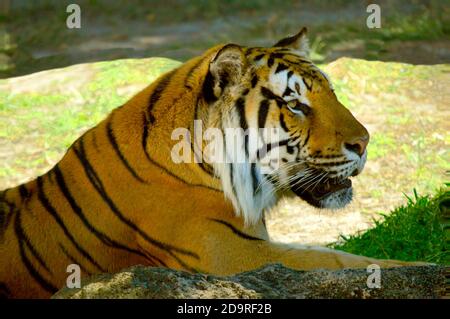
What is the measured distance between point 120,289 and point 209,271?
654 mm

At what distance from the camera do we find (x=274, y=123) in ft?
10.9

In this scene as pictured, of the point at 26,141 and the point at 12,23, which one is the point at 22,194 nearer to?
the point at 26,141

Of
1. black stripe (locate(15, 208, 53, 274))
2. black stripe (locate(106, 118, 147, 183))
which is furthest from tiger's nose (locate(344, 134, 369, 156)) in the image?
black stripe (locate(15, 208, 53, 274))

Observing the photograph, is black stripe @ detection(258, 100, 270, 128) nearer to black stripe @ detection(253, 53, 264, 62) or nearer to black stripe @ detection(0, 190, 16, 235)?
black stripe @ detection(253, 53, 264, 62)

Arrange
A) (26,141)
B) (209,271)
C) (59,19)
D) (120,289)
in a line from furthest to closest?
(59,19) → (26,141) → (209,271) → (120,289)

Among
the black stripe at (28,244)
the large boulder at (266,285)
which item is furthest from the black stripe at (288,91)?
the black stripe at (28,244)

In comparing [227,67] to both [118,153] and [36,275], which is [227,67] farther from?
[36,275]

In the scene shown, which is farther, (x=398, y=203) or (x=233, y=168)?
(x=398, y=203)

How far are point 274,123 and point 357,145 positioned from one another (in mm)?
308

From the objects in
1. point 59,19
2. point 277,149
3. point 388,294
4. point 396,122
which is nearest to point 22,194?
point 277,149

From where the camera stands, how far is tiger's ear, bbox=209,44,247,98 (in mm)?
3252

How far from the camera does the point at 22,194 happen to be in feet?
11.2

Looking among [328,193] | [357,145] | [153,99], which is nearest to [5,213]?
[153,99]

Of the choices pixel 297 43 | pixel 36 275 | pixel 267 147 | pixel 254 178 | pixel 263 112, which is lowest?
pixel 36 275
